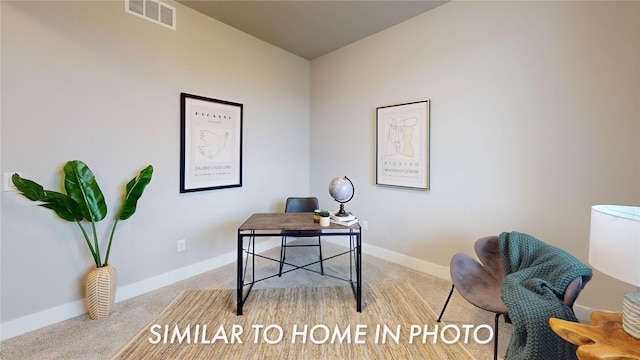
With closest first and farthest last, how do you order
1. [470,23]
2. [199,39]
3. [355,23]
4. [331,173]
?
[470,23], [199,39], [355,23], [331,173]

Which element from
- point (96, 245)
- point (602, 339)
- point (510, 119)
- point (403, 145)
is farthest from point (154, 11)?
point (602, 339)

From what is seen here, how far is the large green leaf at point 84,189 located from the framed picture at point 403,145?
278 cm

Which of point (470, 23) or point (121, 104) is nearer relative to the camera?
point (121, 104)

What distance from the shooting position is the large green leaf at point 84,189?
75.4 inches

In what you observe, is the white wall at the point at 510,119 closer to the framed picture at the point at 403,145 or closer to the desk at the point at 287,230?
the framed picture at the point at 403,145

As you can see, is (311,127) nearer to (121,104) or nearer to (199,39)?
(199,39)

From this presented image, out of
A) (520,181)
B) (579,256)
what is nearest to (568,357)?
(579,256)

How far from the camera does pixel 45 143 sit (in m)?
1.92

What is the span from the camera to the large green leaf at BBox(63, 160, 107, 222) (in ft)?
6.29

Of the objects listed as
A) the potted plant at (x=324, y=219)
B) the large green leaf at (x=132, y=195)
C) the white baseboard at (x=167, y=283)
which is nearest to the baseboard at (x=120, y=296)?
the white baseboard at (x=167, y=283)

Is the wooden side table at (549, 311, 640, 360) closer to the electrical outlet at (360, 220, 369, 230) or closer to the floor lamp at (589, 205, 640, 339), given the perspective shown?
the floor lamp at (589, 205, 640, 339)

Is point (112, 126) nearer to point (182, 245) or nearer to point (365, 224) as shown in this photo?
point (182, 245)

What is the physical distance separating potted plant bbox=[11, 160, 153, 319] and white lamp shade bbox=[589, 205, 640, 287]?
9.58 ft

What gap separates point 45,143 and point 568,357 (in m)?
3.40
